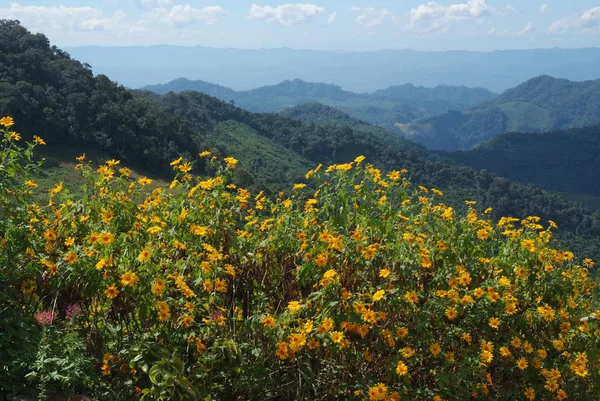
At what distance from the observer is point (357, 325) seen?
2473 millimetres

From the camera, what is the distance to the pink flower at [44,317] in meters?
2.45

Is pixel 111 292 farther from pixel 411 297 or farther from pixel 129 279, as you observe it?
pixel 411 297

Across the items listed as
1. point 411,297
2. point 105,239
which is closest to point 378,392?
point 411,297

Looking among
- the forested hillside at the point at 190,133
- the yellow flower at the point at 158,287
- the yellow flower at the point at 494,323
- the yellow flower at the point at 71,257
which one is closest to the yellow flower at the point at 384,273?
the yellow flower at the point at 494,323

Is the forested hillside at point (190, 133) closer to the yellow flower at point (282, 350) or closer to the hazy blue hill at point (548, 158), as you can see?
the yellow flower at point (282, 350)

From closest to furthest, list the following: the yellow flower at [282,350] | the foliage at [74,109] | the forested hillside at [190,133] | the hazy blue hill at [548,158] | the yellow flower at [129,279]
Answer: the yellow flower at [129,279] → the yellow flower at [282,350] → the foliage at [74,109] → the forested hillside at [190,133] → the hazy blue hill at [548,158]

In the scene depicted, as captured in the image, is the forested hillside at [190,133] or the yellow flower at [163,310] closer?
the yellow flower at [163,310]

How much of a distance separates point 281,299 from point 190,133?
185ft

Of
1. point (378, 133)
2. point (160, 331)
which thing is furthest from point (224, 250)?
point (378, 133)

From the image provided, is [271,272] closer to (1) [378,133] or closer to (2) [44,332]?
(2) [44,332]

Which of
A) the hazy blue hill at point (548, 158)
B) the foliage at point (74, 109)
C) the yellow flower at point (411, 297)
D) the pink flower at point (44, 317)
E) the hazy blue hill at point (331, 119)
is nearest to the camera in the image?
the pink flower at point (44, 317)

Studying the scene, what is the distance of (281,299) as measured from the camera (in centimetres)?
295

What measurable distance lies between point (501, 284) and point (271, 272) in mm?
1300

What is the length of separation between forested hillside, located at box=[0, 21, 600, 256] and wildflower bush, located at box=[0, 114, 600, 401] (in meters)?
14.7
